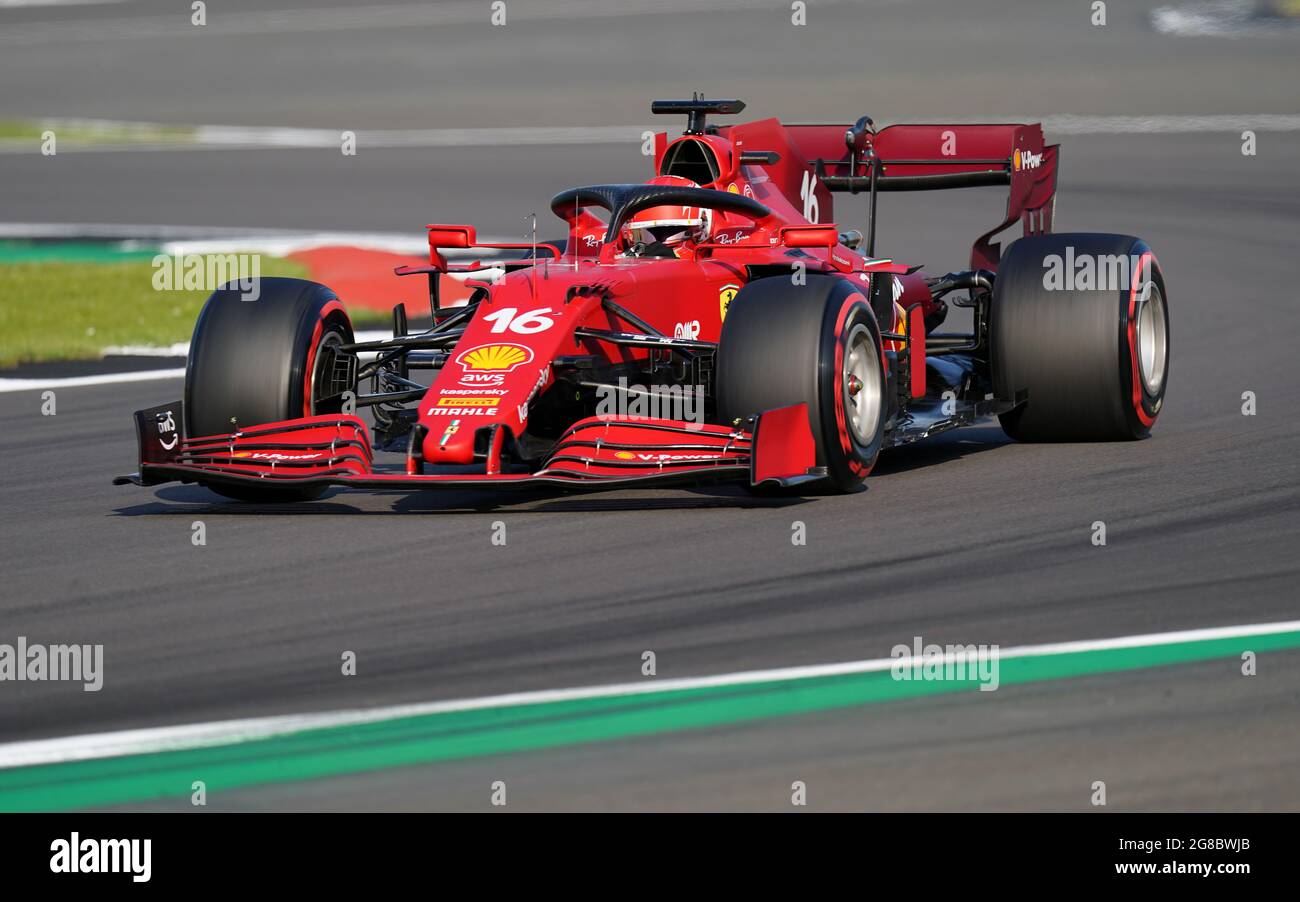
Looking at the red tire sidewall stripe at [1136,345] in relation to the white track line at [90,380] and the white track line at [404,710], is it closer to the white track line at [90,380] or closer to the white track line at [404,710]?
the white track line at [404,710]

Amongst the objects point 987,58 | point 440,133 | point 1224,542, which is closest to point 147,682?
point 1224,542

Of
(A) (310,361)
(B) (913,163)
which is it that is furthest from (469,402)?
(B) (913,163)

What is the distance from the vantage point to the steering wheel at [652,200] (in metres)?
10.2

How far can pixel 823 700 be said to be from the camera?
6301mm

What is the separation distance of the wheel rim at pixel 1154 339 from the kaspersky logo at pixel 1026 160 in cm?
135

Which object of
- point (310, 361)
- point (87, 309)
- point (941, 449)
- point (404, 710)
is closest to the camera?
point (404, 710)

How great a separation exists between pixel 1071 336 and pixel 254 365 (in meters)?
4.13

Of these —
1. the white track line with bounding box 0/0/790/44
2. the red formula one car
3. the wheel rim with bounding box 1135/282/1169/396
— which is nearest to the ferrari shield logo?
the red formula one car

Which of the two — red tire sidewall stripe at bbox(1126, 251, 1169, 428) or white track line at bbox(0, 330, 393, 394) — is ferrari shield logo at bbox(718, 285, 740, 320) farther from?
white track line at bbox(0, 330, 393, 394)

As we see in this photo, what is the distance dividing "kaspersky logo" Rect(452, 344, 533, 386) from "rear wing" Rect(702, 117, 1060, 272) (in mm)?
3030

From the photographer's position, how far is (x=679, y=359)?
1018 cm

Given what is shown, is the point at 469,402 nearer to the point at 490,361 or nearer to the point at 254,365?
the point at 490,361

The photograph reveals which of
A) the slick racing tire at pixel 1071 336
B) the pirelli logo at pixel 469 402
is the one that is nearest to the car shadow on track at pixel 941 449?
the slick racing tire at pixel 1071 336
